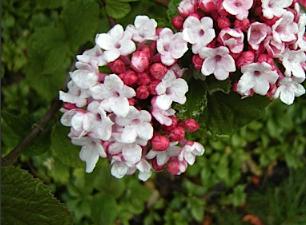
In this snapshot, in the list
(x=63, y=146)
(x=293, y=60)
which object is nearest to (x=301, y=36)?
(x=293, y=60)

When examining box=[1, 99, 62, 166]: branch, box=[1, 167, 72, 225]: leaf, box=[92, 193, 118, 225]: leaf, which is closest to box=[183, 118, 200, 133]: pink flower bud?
box=[1, 167, 72, 225]: leaf

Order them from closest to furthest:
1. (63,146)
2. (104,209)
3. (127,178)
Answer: (63,146) < (104,209) < (127,178)

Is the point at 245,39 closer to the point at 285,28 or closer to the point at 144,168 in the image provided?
the point at 285,28

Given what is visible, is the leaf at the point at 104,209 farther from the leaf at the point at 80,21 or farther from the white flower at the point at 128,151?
the white flower at the point at 128,151

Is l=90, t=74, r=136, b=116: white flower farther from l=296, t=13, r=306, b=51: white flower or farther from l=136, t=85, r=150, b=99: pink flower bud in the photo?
l=296, t=13, r=306, b=51: white flower

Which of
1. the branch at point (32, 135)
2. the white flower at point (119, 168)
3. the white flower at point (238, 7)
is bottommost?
the branch at point (32, 135)

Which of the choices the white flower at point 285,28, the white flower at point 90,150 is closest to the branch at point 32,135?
the white flower at point 90,150

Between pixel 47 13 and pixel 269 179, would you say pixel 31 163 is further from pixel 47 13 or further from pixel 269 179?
pixel 269 179

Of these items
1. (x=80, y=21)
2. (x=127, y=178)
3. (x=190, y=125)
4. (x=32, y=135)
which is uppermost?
(x=190, y=125)
